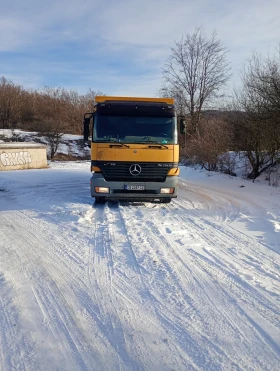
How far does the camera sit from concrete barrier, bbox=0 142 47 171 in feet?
65.6

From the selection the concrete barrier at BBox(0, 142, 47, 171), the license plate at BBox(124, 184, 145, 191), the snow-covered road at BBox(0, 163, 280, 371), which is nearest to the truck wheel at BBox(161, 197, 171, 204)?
the license plate at BBox(124, 184, 145, 191)

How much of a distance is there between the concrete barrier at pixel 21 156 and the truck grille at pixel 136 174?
14139mm

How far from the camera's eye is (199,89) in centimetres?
3688

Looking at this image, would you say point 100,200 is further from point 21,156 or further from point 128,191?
point 21,156

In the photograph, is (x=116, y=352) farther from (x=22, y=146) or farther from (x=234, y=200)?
(x=22, y=146)

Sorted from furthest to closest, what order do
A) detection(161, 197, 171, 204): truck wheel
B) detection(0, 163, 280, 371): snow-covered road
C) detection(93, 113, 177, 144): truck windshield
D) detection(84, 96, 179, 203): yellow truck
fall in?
detection(161, 197, 171, 204): truck wheel → detection(93, 113, 177, 144): truck windshield → detection(84, 96, 179, 203): yellow truck → detection(0, 163, 280, 371): snow-covered road

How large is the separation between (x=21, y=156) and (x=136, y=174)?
15276 millimetres

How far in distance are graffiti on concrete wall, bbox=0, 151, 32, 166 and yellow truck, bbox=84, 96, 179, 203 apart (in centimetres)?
1375

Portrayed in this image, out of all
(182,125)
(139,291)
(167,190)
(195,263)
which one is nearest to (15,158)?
(182,125)

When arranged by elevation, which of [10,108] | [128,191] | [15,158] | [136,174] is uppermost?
[10,108]

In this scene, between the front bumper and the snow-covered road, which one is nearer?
the snow-covered road

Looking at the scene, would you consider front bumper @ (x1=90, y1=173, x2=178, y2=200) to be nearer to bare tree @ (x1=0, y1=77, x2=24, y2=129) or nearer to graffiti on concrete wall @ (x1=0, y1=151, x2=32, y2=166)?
graffiti on concrete wall @ (x1=0, y1=151, x2=32, y2=166)

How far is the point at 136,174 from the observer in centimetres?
809

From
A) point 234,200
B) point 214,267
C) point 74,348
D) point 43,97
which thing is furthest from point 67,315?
point 43,97
